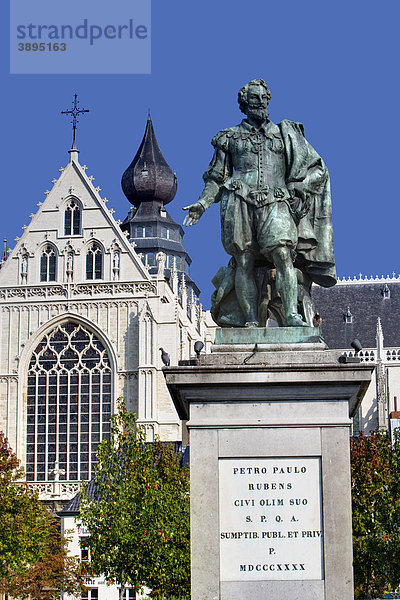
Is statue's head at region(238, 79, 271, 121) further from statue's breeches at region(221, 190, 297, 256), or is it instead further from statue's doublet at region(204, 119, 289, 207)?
statue's breeches at region(221, 190, 297, 256)

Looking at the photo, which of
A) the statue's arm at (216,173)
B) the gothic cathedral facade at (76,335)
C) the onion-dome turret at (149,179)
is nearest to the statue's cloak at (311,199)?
the statue's arm at (216,173)

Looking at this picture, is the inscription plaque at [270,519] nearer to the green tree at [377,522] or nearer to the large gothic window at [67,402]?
the green tree at [377,522]

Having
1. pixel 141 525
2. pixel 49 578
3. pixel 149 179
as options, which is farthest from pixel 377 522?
pixel 149 179

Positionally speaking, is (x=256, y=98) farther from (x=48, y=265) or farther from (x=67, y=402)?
(x=48, y=265)

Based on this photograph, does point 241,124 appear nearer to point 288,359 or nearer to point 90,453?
point 288,359

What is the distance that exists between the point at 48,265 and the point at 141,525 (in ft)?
89.0

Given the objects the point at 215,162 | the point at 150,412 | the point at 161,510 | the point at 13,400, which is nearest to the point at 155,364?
the point at 150,412

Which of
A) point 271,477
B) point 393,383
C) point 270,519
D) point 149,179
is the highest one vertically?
point 149,179

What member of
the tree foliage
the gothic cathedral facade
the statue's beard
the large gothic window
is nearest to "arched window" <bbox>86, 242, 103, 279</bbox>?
the gothic cathedral facade

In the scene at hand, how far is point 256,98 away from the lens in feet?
41.4

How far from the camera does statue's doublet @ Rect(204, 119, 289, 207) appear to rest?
1235 centimetres

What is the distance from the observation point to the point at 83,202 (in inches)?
2367

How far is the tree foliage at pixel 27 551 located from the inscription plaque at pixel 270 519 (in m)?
26.7

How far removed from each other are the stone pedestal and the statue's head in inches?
108
